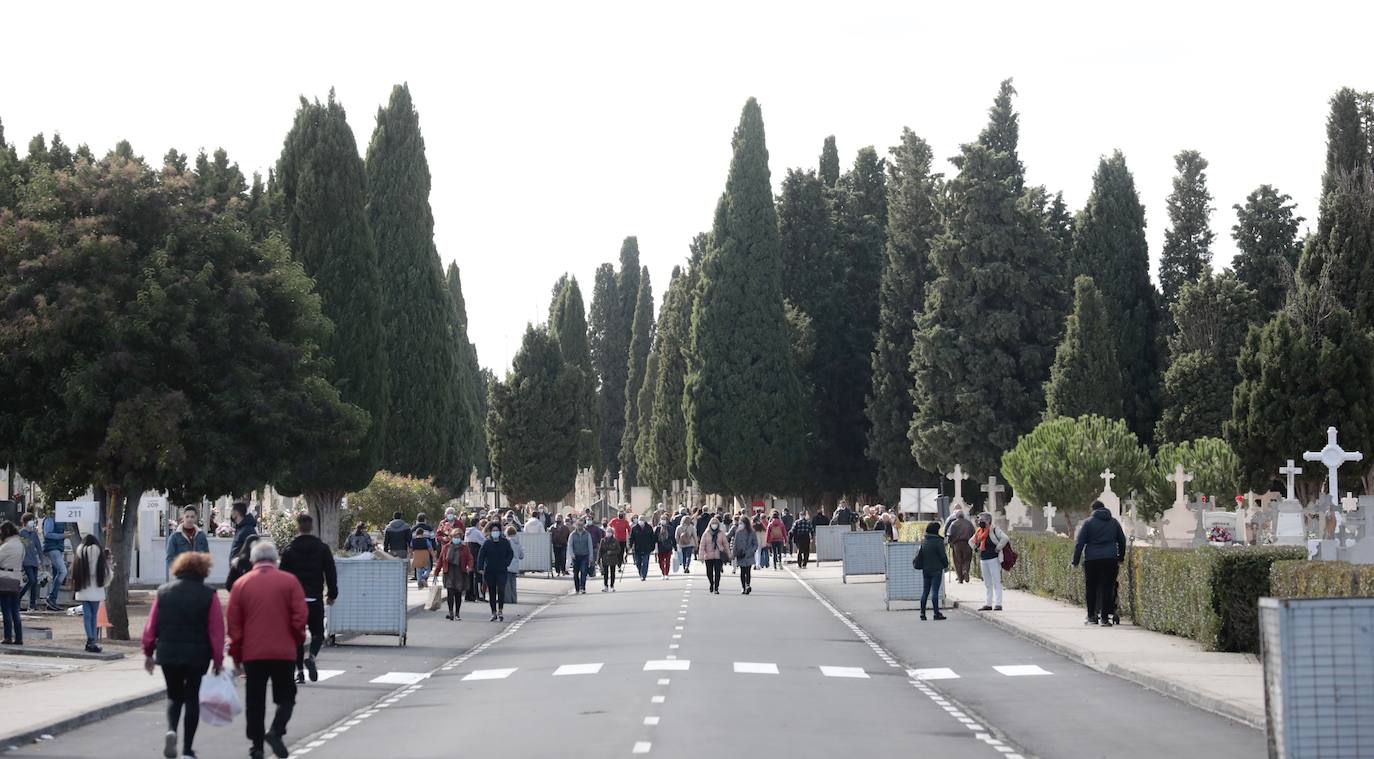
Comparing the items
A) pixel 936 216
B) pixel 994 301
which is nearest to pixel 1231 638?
pixel 994 301

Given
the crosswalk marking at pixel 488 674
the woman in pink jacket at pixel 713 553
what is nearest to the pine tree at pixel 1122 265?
the woman in pink jacket at pixel 713 553

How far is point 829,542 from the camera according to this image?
5953 centimetres

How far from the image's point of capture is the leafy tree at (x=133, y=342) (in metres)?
29.0

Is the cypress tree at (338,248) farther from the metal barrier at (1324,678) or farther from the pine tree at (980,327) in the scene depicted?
the metal barrier at (1324,678)

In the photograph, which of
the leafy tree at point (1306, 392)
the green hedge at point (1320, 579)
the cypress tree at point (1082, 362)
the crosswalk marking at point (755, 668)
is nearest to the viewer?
the green hedge at point (1320, 579)

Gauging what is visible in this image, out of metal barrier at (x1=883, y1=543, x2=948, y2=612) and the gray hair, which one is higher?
the gray hair

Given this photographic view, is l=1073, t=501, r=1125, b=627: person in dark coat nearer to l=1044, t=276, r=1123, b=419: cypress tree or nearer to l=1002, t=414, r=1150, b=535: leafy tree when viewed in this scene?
l=1002, t=414, r=1150, b=535: leafy tree

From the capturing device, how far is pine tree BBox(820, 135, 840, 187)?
91.8 metres

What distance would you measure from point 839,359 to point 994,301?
10.8m

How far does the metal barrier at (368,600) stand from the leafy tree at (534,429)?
66477 millimetres

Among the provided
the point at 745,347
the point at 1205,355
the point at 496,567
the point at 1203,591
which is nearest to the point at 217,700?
the point at 1203,591

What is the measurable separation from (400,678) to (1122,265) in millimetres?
64340

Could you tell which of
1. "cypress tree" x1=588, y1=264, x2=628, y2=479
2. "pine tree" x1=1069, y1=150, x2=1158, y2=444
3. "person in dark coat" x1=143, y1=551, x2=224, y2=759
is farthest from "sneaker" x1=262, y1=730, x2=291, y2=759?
"cypress tree" x1=588, y1=264, x2=628, y2=479

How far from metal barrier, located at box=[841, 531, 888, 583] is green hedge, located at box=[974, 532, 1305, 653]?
1737 cm
